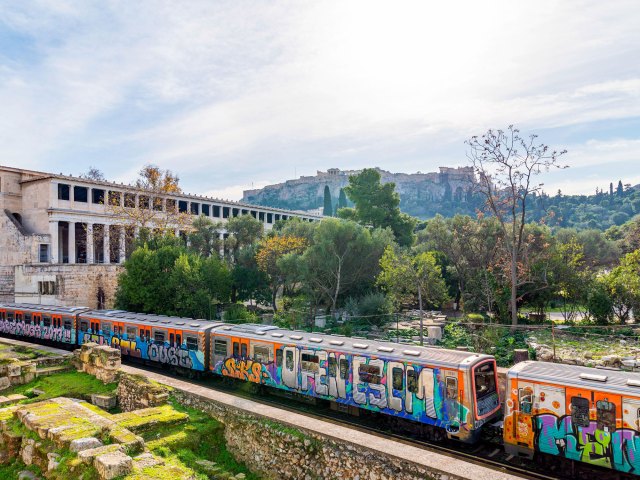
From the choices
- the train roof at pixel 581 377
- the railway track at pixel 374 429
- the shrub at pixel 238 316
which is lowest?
the railway track at pixel 374 429

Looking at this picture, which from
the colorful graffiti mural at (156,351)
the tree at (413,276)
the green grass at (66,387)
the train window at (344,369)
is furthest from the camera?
the tree at (413,276)

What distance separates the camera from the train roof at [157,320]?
21.0m

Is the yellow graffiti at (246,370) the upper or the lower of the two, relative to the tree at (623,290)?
lower

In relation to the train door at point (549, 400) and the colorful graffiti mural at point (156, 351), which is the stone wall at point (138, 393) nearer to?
the colorful graffiti mural at point (156, 351)

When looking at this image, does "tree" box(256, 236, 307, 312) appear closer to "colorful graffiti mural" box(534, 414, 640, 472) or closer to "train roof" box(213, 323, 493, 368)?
"train roof" box(213, 323, 493, 368)

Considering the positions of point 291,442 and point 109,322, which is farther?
point 109,322

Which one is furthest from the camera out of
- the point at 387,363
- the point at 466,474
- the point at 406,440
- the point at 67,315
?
the point at 67,315

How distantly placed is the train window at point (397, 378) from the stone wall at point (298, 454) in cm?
423

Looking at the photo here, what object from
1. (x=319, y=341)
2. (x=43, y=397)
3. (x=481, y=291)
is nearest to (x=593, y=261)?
(x=481, y=291)

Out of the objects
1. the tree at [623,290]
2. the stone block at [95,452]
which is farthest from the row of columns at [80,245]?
the stone block at [95,452]

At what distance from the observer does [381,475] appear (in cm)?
918

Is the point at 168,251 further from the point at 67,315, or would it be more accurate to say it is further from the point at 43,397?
the point at 43,397

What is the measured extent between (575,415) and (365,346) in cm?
626

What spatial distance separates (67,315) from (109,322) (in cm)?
413
